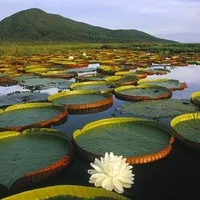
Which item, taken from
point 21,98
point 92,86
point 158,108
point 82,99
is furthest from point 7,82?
point 158,108

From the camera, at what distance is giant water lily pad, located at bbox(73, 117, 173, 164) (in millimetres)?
3420

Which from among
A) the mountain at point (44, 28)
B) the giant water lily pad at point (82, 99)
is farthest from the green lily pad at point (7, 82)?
the mountain at point (44, 28)

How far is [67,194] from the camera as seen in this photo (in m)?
2.39

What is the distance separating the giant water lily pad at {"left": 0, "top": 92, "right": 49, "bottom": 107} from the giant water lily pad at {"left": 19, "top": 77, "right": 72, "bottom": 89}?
118cm

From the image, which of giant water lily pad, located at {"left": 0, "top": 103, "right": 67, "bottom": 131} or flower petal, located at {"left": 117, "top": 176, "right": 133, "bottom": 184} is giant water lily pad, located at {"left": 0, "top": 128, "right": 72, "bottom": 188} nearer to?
giant water lily pad, located at {"left": 0, "top": 103, "right": 67, "bottom": 131}

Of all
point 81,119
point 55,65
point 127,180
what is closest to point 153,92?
point 81,119

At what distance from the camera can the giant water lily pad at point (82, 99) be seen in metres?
5.75

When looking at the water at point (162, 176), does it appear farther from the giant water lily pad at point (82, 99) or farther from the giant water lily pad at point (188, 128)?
the giant water lily pad at point (82, 99)

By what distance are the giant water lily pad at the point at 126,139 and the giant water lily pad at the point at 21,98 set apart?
9.27 ft

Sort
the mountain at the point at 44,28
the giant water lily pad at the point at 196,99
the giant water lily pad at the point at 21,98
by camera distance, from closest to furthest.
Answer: the giant water lily pad at the point at 196,99
the giant water lily pad at the point at 21,98
the mountain at the point at 44,28

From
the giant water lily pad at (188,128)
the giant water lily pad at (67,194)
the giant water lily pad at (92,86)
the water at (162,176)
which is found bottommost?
the giant water lily pad at (92,86)

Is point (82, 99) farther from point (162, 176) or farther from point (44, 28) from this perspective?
point (44, 28)

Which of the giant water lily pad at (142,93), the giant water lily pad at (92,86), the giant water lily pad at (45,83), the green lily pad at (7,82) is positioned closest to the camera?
the giant water lily pad at (142,93)

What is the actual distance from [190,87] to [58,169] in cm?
595
